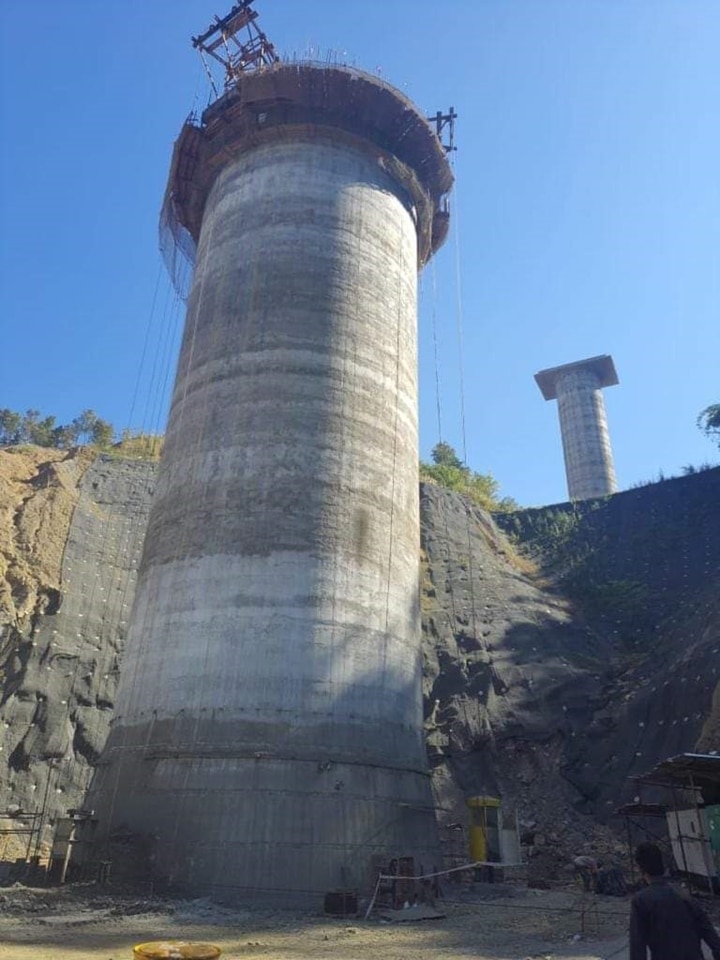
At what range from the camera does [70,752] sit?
2350cm

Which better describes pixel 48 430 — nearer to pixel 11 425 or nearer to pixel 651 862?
pixel 11 425

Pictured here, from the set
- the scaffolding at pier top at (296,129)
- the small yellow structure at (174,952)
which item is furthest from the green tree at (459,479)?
the small yellow structure at (174,952)

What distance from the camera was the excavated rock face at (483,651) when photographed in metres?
23.6

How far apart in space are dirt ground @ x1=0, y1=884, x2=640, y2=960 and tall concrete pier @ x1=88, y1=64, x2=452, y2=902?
1.23m

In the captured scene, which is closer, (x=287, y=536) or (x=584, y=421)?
(x=287, y=536)

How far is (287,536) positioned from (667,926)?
12701 mm

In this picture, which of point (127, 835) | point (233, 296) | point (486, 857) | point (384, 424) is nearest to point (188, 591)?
point (127, 835)

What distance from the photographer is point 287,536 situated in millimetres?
16828

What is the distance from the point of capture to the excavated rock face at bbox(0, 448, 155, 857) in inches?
902

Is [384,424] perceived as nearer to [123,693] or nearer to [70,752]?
[123,693]

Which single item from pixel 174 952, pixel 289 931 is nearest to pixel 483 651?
pixel 289 931

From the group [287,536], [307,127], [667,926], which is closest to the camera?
[667,926]

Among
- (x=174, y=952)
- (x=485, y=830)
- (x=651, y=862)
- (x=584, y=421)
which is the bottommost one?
(x=174, y=952)

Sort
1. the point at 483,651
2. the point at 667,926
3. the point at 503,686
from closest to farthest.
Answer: the point at 667,926 < the point at 503,686 < the point at 483,651
